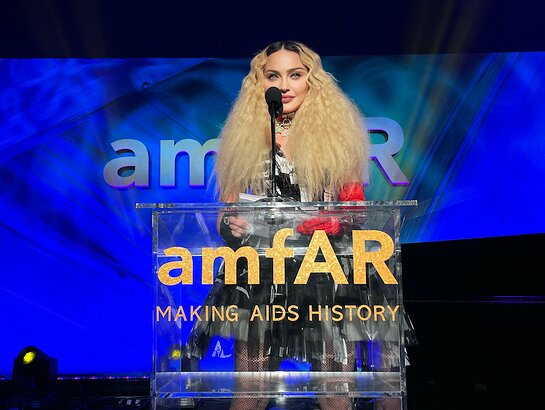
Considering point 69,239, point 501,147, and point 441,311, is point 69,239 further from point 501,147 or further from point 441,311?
point 501,147

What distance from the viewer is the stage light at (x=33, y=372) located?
3.49 m

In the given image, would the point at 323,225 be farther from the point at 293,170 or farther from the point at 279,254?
the point at 293,170

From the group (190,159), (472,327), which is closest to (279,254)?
(472,327)

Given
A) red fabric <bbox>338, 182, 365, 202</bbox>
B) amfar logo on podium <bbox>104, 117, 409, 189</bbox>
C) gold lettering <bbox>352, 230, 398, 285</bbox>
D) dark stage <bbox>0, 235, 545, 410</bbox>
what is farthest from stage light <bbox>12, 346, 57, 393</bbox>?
gold lettering <bbox>352, 230, 398, 285</bbox>

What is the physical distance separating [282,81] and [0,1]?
241cm

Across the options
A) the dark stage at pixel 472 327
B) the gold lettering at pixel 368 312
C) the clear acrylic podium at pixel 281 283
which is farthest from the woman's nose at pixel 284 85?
the dark stage at pixel 472 327

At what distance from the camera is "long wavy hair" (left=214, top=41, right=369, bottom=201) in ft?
6.15

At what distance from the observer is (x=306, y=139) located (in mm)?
1951

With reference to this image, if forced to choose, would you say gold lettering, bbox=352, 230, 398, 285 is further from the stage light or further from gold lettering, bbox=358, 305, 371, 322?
the stage light

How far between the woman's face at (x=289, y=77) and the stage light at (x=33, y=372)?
7.82 ft

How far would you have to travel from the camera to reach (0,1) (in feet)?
12.0

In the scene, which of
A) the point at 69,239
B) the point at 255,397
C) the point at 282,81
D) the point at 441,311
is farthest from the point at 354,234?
the point at 69,239

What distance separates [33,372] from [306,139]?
249 cm

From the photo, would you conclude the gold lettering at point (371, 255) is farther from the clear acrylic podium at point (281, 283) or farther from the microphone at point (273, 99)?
the microphone at point (273, 99)
